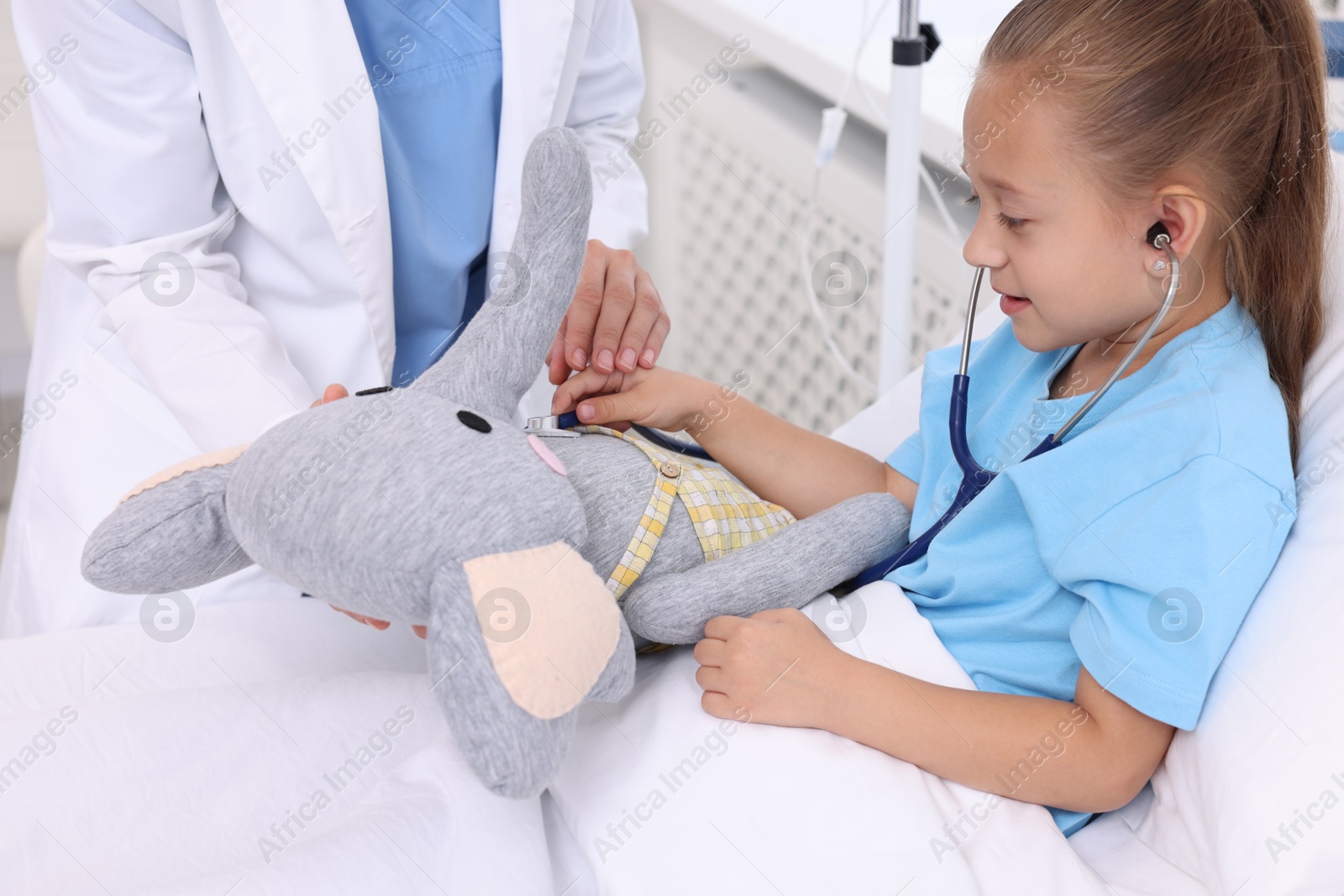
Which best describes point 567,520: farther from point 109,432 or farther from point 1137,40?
point 109,432

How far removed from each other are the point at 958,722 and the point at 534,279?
1.42ft

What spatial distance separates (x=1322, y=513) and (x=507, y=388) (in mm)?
568

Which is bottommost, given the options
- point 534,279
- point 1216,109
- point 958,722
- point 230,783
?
point 230,783

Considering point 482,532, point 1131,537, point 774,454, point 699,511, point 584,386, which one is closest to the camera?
point 482,532

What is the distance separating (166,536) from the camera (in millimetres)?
653

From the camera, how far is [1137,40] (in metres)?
0.77

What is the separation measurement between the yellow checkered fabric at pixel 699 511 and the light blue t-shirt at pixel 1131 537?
13 cm

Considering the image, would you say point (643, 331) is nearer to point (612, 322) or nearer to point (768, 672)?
point (612, 322)

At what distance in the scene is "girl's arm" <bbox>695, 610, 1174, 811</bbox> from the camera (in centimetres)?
74

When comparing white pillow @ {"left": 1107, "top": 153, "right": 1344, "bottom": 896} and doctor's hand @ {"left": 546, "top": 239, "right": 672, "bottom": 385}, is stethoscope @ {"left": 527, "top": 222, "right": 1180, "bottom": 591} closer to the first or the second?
doctor's hand @ {"left": 546, "top": 239, "right": 672, "bottom": 385}

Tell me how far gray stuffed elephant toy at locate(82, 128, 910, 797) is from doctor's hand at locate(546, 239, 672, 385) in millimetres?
176

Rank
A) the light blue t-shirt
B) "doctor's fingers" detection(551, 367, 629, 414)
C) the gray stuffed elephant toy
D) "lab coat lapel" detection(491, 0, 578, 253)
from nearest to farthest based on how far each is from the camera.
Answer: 1. the gray stuffed elephant toy
2. the light blue t-shirt
3. "doctor's fingers" detection(551, 367, 629, 414)
4. "lab coat lapel" detection(491, 0, 578, 253)

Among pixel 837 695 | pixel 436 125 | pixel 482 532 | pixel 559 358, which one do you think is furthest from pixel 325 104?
pixel 837 695

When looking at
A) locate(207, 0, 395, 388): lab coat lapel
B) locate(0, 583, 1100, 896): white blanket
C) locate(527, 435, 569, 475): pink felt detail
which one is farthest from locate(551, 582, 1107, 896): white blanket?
locate(207, 0, 395, 388): lab coat lapel
